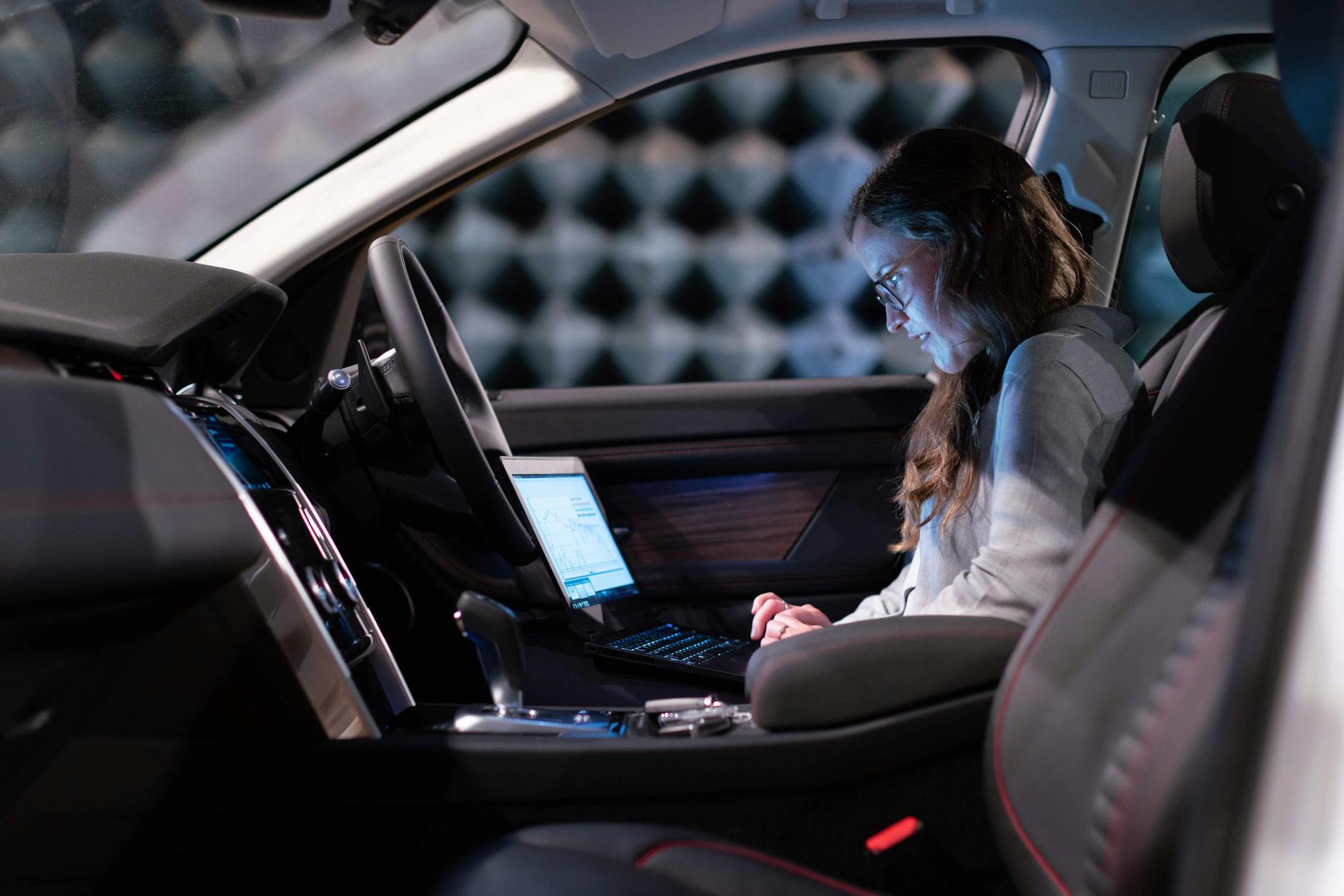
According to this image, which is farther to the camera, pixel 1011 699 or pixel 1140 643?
pixel 1011 699

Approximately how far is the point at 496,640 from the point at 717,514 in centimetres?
→ 113

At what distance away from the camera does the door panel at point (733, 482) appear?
1963 mm

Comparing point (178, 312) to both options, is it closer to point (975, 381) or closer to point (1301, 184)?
point (975, 381)

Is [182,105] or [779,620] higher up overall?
[182,105]

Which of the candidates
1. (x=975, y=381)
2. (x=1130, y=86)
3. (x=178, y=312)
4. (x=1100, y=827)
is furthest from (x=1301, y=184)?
(x=178, y=312)

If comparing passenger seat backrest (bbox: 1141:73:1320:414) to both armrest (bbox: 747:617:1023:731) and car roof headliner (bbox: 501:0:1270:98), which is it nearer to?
armrest (bbox: 747:617:1023:731)

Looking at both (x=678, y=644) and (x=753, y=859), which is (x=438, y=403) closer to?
(x=678, y=644)

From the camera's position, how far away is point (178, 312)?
104 cm

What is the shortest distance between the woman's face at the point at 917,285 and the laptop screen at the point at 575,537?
1.97ft

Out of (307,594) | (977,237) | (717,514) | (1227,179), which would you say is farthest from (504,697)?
(717,514)

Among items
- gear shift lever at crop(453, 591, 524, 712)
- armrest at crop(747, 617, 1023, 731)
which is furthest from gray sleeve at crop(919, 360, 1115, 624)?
gear shift lever at crop(453, 591, 524, 712)

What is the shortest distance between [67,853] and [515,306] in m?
1.68

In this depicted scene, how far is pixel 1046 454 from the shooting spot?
1061 millimetres

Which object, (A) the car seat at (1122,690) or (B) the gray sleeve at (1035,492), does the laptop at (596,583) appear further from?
(A) the car seat at (1122,690)
